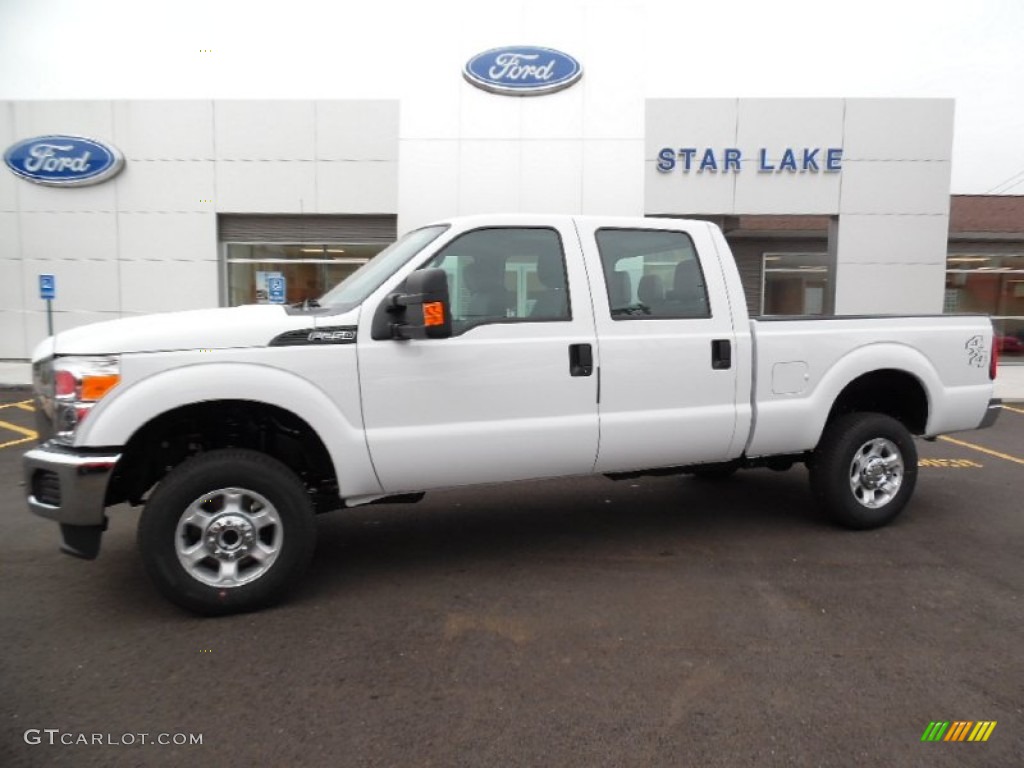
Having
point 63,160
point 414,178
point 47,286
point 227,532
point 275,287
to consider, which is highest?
point 63,160

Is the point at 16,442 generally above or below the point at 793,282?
below

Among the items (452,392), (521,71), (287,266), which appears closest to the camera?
(452,392)

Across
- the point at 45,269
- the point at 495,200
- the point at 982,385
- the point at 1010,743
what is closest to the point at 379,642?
the point at 1010,743

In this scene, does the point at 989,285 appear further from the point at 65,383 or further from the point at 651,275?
the point at 65,383

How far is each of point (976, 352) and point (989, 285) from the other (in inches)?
762

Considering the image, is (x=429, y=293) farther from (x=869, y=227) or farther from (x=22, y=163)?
(x=22, y=163)

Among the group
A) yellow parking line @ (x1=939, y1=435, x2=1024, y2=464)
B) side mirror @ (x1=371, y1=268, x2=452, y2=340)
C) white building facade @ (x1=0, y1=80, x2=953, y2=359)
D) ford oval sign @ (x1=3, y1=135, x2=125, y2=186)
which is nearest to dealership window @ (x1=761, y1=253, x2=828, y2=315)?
white building facade @ (x1=0, y1=80, x2=953, y2=359)

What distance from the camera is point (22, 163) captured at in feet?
52.6

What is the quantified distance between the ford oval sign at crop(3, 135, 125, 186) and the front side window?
48.9ft

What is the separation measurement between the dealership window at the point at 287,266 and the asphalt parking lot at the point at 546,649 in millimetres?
12209

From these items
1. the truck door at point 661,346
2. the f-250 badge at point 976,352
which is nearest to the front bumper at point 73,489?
the truck door at point 661,346

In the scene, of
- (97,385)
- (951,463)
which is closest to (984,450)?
(951,463)

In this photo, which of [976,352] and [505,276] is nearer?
[505,276]

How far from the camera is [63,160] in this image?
52.3ft
